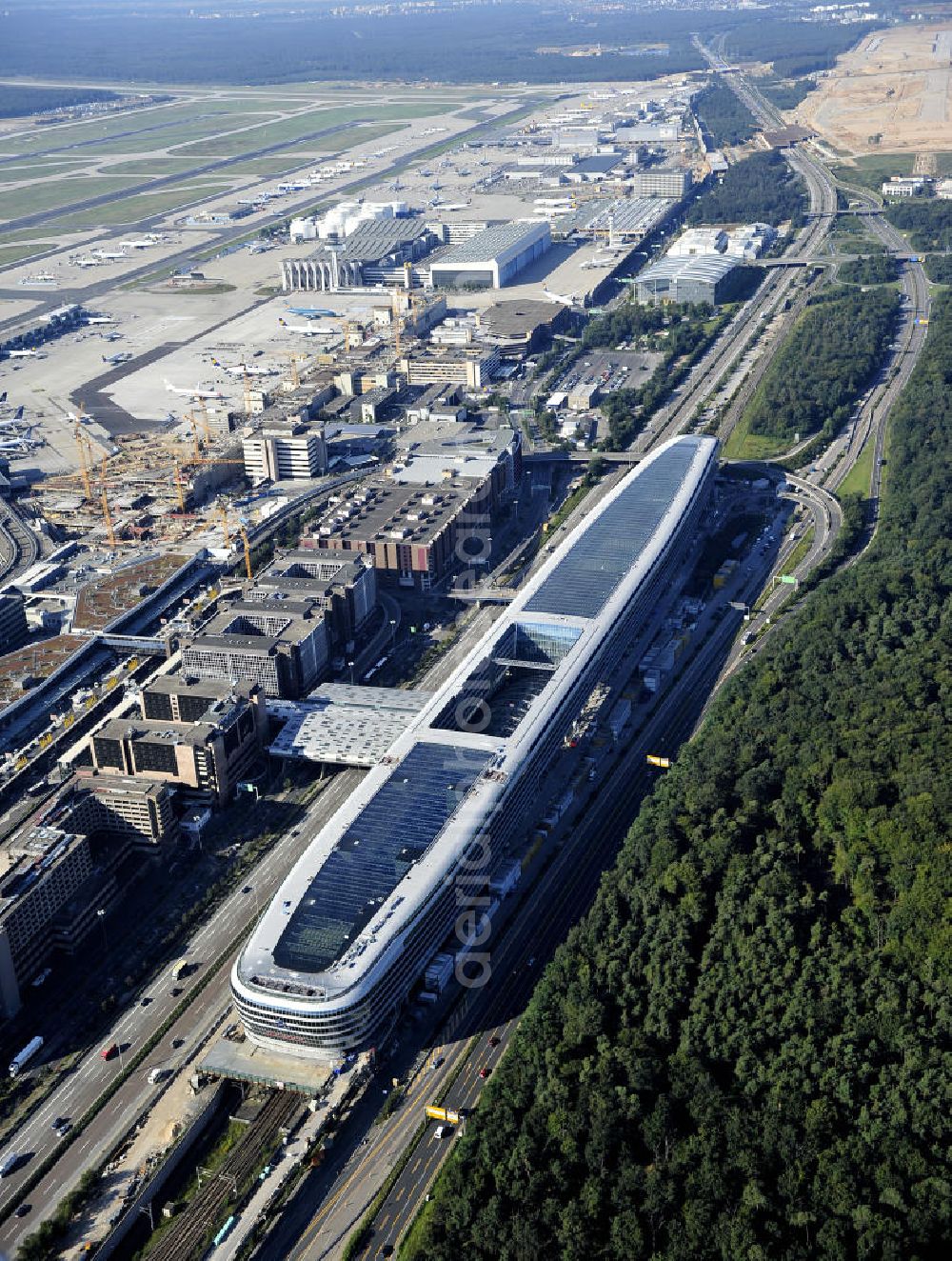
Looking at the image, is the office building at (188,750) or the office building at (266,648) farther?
the office building at (266,648)

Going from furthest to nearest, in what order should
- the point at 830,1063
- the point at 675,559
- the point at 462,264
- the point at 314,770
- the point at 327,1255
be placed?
the point at 462,264 < the point at 675,559 < the point at 314,770 < the point at 830,1063 < the point at 327,1255

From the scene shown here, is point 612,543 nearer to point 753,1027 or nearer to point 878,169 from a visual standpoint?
point 753,1027

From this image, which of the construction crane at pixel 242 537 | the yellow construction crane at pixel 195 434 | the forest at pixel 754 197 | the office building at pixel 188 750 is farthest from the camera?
the forest at pixel 754 197

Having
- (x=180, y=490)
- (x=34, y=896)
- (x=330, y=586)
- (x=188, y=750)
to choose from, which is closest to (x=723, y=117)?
(x=180, y=490)

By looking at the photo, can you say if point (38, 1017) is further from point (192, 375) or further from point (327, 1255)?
point (192, 375)

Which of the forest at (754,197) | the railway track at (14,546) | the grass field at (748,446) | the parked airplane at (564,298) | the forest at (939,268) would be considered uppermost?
the forest at (754,197)

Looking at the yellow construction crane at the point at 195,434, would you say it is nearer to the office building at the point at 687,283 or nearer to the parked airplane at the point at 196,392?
the parked airplane at the point at 196,392

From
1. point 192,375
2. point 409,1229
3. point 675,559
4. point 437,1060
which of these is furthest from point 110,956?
point 192,375

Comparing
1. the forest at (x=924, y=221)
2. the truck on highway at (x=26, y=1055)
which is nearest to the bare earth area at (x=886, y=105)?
the forest at (x=924, y=221)
